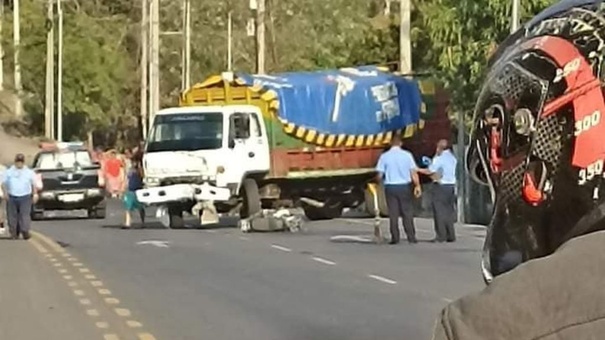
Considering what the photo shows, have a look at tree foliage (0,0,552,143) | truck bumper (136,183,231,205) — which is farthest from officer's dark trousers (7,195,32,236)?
tree foliage (0,0,552,143)

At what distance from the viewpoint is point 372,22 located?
2623 inches

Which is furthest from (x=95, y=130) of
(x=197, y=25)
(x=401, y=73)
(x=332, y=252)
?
(x=332, y=252)

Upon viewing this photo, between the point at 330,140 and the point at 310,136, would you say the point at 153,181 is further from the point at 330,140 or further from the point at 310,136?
the point at 330,140

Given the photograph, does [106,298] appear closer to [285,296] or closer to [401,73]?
[285,296]

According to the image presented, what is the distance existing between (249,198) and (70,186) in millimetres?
7479

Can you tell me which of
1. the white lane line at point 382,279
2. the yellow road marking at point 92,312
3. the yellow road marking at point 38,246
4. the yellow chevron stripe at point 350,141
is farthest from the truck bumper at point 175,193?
the yellow road marking at point 92,312

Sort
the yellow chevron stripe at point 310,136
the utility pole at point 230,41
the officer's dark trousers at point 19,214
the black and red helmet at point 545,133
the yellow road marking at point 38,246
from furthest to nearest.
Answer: the utility pole at point 230,41, the yellow chevron stripe at point 310,136, the officer's dark trousers at point 19,214, the yellow road marking at point 38,246, the black and red helmet at point 545,133

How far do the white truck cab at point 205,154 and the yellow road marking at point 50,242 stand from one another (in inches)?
87.6

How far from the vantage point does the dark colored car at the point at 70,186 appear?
38844 mm

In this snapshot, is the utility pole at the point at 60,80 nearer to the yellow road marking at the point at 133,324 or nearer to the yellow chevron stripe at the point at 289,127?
the yellow chevron stripe at the point at 289,127

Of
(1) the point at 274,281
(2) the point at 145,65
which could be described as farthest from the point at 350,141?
(2) the point at 145,65

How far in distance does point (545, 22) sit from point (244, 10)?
2913 inches

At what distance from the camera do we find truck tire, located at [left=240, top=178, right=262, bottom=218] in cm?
3291

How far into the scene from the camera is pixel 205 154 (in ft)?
107
